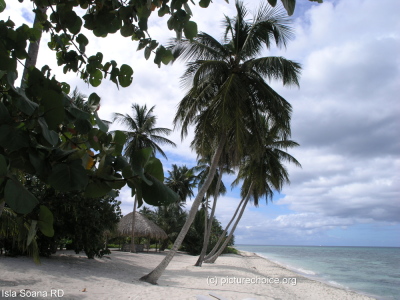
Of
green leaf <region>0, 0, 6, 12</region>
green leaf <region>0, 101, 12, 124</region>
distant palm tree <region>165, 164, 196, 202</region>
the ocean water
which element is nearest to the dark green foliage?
green leaf <region>0, 0, 6, 12</region>

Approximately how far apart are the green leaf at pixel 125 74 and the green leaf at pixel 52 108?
613 mm

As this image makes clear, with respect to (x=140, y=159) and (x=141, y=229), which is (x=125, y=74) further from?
(x=141, y=229)

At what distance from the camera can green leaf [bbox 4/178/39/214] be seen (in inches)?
32.1

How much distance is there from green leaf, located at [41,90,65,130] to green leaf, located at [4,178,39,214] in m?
0.18

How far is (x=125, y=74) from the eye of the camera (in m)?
1.48

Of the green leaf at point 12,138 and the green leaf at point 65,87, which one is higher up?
the green leaf at point 65,87

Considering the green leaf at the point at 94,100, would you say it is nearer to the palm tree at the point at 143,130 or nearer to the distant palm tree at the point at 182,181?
the palm tree at the point at 143,130

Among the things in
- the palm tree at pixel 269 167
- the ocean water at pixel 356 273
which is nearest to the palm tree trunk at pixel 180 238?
the palm tree at pixel 269 167

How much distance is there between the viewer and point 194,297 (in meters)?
6.51

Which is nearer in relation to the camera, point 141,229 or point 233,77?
point 233,77

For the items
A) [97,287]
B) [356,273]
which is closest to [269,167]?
[97,287]

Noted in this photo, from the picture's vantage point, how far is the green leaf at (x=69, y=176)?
3.03 ft

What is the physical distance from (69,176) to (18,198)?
0.14 meters

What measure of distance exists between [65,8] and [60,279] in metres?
7.53
